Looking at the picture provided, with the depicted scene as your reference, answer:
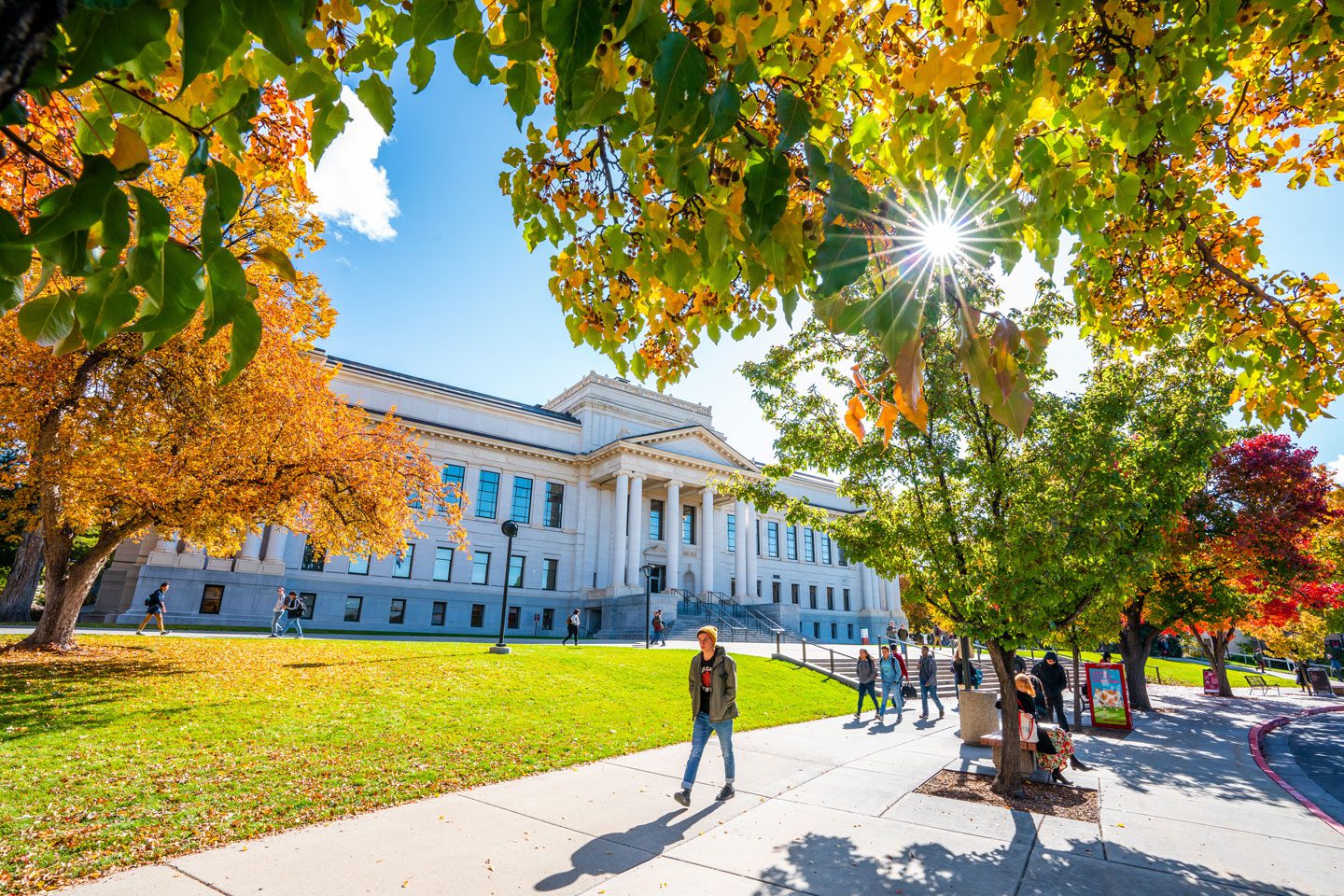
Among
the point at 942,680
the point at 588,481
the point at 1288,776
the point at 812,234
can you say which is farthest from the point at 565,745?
the point at 588,481

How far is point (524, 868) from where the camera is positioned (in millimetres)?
5238

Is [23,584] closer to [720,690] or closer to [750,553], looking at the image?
[720,690]

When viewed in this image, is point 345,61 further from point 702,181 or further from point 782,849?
point 782,849

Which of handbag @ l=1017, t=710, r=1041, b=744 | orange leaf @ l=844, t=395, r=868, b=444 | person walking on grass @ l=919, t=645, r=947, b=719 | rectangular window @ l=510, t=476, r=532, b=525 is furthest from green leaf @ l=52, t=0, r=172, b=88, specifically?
rectangular window @ l=510, t=476, r=532, b=525

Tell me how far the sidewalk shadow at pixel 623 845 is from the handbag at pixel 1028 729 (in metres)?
4.95

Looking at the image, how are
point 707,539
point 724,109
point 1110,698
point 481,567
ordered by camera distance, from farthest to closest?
point 707,539 → point 481,567 → point 1110,698 → point 724,109

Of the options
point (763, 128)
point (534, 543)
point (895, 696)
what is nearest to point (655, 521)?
point (534, 543)

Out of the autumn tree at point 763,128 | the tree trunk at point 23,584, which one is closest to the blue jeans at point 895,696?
the autumn tree at point 763,128

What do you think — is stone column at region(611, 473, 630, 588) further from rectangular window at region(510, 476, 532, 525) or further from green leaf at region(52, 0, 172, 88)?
green leaf at region(52, 0, 172, 88)

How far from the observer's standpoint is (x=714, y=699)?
26.4 ft

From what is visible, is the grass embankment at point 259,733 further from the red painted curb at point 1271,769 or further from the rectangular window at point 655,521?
the rectangular window at point 655,521

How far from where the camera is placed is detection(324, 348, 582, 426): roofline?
128 ft

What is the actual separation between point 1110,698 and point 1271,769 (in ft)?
14.0

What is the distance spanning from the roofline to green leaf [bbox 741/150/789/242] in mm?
38766
